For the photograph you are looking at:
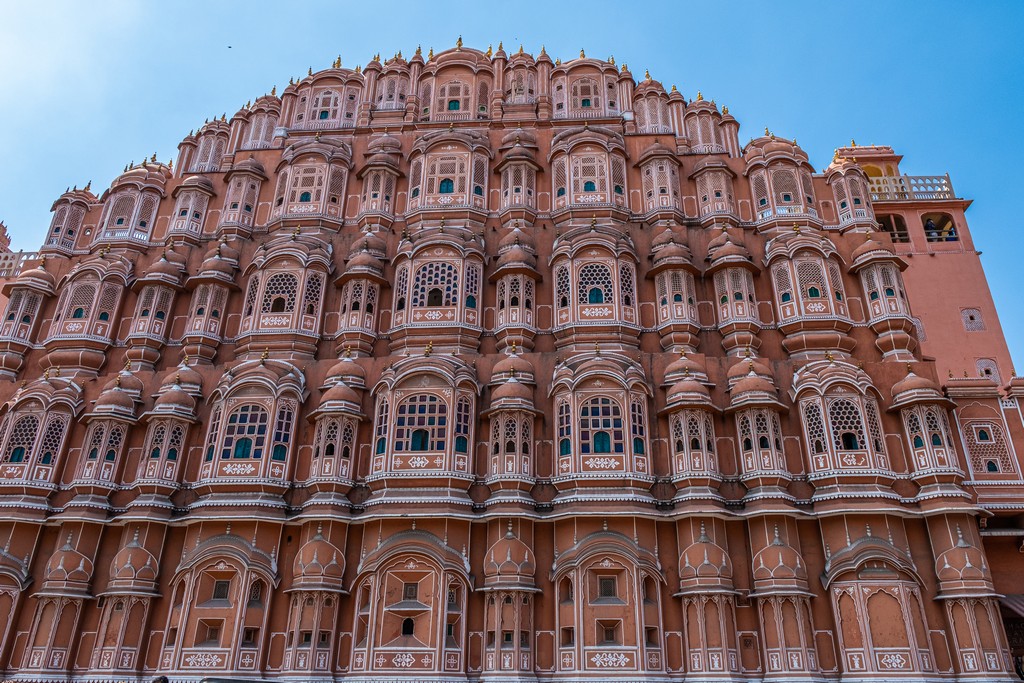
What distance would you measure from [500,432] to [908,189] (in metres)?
26.4

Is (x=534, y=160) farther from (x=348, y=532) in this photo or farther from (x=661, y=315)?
(x=348, y=532)

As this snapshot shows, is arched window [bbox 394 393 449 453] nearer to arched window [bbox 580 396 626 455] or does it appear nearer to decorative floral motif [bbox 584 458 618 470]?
arched window [bbox 580 396 626 455]

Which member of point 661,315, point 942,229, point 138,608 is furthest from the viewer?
point 942,229

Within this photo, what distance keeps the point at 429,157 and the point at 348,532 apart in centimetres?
1551

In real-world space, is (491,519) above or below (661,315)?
below

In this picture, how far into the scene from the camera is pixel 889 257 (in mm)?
24938

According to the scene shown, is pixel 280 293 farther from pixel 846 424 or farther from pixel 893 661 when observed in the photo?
pixel 893 661

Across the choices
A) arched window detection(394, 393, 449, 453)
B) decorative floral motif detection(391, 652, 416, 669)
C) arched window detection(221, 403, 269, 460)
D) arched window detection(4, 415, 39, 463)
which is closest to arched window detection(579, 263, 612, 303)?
arched window detection(394, 393, 449, 453)

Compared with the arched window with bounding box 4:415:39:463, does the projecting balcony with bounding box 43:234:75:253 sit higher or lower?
higher

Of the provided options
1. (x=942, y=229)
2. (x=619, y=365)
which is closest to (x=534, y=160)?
(x=619, y=365)

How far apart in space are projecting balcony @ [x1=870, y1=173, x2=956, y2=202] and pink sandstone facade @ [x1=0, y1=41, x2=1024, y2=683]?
27.2 feet

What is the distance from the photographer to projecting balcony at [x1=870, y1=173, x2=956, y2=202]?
1375 inches

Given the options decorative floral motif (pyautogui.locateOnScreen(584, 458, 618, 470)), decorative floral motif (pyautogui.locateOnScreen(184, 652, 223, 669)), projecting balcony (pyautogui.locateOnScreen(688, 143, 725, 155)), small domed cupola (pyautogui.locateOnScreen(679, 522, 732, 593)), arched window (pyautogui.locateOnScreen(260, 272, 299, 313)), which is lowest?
decorative floral motif (pyautogui.locateOnScreen(184, 652, 223, 669))

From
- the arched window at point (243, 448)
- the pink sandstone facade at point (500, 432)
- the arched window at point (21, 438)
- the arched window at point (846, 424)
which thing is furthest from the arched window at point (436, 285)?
the arched window at point (21, 438)
